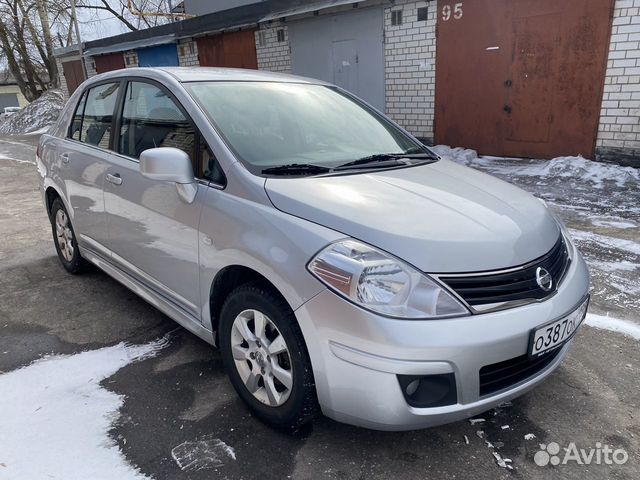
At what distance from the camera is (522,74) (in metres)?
8.00

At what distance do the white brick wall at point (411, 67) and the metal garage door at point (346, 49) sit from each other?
21 centimetres

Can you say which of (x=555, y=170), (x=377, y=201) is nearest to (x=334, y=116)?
(x=377, y=201)

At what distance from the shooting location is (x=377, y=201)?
2.17m

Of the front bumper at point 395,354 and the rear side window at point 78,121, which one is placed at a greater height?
the rear side window at point 78,121

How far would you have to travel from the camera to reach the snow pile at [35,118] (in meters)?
20.1

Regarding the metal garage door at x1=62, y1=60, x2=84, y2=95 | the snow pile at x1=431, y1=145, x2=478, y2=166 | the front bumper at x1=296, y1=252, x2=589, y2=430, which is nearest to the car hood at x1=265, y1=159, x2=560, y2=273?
the front bumper at x1=296, y1=252, x2=589, y2=430

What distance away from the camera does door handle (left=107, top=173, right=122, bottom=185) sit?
3.12 meters

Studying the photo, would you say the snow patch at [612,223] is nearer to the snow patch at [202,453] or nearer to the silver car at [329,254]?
the silver car at [329,254]

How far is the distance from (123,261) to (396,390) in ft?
7.19

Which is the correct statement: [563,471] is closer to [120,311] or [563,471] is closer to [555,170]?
[120,311]

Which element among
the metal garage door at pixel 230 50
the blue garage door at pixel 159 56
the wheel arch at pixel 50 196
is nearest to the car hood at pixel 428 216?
the wheel arch at pixel 50 196

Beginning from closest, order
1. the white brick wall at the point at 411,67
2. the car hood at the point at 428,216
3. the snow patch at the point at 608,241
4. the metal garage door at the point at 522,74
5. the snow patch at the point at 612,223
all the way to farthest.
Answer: the car hood at the point at 428,216 → the snow patch at the point at 608,241 → the snow patch at the point at 612,223 → the metal garage door at the point at 522,74 → the white brick wall at the point at 411,67

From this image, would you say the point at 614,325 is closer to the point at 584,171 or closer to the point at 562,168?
the point at 584,171

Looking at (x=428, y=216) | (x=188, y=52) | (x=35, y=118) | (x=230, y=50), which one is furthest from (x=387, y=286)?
(x=35, y=118)
